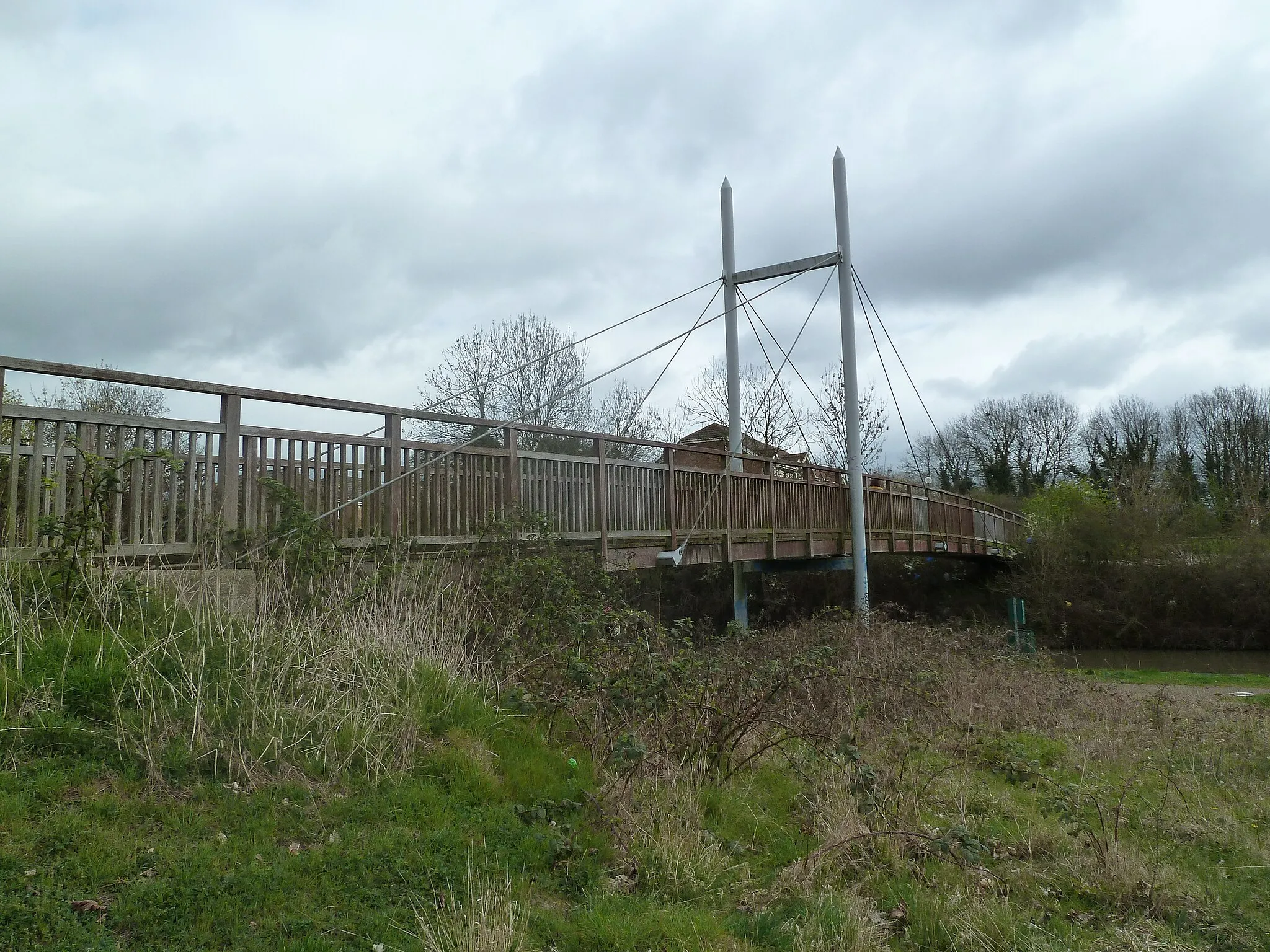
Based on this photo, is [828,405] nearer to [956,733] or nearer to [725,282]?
[725,282]

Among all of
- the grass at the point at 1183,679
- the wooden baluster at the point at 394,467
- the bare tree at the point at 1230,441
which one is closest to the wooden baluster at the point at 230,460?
the wooden baluster at the point at 394,467

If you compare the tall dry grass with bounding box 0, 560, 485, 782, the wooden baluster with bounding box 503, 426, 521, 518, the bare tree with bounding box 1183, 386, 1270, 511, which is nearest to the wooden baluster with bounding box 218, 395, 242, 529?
the tall dry grass with bounding box 0, 560, 485, 782

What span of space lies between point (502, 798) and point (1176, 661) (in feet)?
79.9

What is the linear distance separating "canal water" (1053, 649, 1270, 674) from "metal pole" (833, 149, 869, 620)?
8.50 meters

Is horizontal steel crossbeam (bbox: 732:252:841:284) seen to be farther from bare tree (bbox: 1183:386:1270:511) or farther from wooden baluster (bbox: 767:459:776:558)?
bare tree (bbox: 1183:386:1270:511)

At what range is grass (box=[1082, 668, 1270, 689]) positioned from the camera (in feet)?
52.7

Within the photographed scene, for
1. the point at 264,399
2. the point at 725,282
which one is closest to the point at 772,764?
the point at 264,399

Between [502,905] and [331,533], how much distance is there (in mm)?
3924

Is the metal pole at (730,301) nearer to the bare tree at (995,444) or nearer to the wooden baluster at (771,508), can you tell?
the wooden baluster at (771,508)

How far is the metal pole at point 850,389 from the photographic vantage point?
15.8 metres

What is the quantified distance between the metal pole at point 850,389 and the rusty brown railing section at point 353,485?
2658 mm

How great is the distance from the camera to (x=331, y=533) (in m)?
6.64

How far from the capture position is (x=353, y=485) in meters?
7.16

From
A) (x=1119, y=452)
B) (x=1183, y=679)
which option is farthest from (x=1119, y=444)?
(x=1183, y=679)
